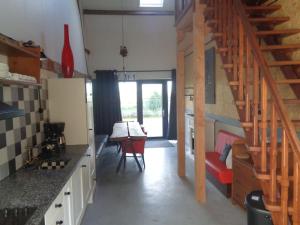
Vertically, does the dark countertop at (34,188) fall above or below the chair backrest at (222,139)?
above

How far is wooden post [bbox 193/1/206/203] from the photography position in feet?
11.9

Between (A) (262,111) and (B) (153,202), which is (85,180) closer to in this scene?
(B) (153,202)

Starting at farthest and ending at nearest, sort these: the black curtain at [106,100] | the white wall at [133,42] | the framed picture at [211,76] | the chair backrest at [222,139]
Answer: the white wall at [133,42] < the black curtain at [106,100] < the framed picture at [211,76] < the chair backrest at [222,139]

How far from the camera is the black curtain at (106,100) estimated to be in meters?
7.98

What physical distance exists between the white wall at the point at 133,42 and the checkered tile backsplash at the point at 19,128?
16.6 ft

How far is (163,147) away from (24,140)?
17.0 feet

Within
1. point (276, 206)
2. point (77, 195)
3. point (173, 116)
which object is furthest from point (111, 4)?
point (276, 206)

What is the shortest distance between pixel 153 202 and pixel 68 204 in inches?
66.0

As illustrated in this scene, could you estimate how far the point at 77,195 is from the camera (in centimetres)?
273

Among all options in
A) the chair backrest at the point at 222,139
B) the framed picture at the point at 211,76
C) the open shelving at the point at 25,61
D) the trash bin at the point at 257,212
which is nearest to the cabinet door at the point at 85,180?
the open shelving at the point at 25,61

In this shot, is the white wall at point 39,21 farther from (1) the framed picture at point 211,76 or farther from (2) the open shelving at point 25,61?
(1) the framed picture at point 211,76

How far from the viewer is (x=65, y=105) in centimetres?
345

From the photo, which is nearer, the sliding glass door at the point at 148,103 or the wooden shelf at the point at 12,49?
the wooden shelf at the point at 12,49

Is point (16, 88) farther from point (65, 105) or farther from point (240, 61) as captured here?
point (240, 61)
